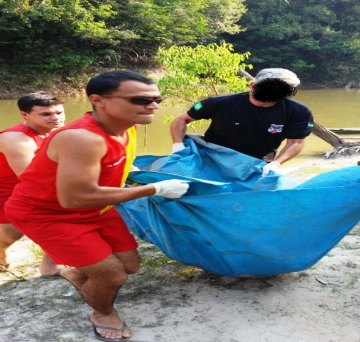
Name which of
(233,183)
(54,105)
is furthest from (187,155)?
(54,105)

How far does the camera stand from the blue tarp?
2.32 meters

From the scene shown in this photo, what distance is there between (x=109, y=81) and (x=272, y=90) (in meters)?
1.47

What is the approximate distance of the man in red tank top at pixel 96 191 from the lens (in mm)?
1921

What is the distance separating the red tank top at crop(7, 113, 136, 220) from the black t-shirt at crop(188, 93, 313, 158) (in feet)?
3.84

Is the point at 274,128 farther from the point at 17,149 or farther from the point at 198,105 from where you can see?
the point at 17,149

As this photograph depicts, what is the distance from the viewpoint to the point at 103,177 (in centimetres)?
207

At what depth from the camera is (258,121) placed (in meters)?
3.18

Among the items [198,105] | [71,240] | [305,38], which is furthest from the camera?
[305,38]

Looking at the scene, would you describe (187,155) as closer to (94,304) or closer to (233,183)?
(233,183)

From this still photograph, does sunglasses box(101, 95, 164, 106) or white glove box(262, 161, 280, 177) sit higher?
sunglasses box(101, 95, 164, 106)

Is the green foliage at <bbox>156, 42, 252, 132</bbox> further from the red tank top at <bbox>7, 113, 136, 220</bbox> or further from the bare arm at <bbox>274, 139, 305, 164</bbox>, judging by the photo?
the red tank top at <bbox>7, 113, 136, 220</bbox>

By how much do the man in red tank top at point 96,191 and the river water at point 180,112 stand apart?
7952 millimetres

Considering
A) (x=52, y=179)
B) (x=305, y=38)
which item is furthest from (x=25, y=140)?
(x=305, y=38)

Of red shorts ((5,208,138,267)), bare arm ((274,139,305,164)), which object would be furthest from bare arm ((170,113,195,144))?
red shorts ((5,208,138,267))
